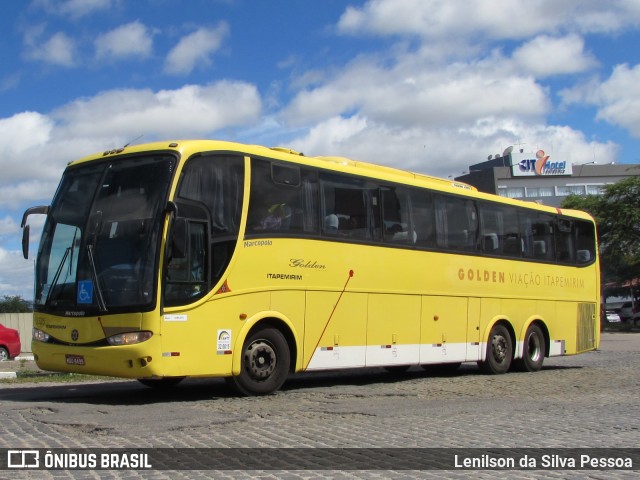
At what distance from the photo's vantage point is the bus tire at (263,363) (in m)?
11.6

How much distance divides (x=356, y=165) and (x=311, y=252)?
247cm

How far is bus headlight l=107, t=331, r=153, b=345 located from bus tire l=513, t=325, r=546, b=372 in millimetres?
10367

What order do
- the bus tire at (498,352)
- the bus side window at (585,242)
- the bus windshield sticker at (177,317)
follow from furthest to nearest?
the bus side window at (585,242) < the bus tire at (498,352) < the bus windshield sticker at (177,317)

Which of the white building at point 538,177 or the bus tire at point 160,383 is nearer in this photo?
the bus tire at point 160,383

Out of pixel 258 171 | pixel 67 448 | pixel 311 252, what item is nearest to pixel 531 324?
pixel 311 252

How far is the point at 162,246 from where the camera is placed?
1052 centimetres

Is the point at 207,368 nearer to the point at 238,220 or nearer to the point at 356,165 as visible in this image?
the point at 238,220

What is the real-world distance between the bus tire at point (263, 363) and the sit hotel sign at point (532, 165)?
4408 inches

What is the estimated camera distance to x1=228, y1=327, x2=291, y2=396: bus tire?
11641 mm

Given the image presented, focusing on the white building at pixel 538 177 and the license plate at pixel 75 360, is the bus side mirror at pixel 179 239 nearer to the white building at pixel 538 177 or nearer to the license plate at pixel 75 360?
the license plate at pixel 75 360

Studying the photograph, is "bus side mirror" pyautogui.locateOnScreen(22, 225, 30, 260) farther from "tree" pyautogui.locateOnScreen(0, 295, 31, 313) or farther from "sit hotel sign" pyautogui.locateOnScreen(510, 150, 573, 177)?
"sit hotel sign" pyautogui.locateOnScreen(510, 150, 573, 177)

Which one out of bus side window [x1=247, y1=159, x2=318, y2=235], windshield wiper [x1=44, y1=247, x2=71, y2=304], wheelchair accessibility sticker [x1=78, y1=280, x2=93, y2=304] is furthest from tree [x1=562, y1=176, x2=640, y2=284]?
wheelchair accessibility sticker [x1=78, y1=280, x2=93, y2=304]

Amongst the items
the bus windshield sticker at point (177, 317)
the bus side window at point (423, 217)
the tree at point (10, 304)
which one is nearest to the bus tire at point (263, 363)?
the bus windshield sticker at point (177, 317)

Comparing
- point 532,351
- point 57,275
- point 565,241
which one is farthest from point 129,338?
point 565,241
